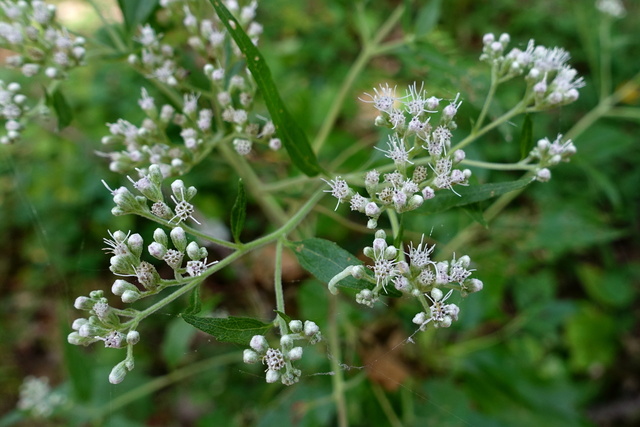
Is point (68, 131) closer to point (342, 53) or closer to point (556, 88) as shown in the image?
point (342, 53)

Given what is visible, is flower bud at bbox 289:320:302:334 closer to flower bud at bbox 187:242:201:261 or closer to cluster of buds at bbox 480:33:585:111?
flower bud at bbox 187:242:201:261

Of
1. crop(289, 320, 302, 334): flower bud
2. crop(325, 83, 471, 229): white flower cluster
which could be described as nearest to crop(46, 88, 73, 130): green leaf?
crop(325, 83, 471, 229): white flower cluster

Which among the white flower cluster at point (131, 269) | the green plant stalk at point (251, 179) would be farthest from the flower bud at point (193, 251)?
the green plant stalk at point (251, 179)

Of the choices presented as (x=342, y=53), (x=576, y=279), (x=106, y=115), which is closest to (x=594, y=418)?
(x=576, y=279)

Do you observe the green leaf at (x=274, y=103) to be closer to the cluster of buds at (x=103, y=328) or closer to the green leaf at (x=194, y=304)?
the green leaf at (x=194, y=304)

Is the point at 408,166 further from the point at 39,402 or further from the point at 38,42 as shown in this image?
the point at 39,402

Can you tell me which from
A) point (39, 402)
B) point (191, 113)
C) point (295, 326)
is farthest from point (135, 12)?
point (39, 402)
